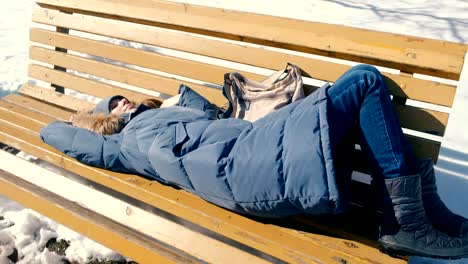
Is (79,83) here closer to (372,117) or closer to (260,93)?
(260,93)

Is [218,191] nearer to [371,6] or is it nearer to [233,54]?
[233,54]

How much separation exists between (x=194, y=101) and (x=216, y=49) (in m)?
0.38

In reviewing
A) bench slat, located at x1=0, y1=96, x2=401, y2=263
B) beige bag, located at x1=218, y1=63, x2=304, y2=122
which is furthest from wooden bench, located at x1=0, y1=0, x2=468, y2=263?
beige bag, located at x1=218, y1=63, x2=304, y2=122

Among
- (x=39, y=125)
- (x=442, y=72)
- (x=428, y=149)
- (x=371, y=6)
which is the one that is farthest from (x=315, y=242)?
(x=371, y=6)

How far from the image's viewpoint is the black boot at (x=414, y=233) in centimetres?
220

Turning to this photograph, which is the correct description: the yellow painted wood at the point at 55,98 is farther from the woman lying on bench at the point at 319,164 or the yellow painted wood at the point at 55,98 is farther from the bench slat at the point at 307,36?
the woman lying on bench at the point at 319,164

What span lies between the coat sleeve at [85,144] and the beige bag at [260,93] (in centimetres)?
67

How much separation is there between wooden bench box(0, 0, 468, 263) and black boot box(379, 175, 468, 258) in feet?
0.28

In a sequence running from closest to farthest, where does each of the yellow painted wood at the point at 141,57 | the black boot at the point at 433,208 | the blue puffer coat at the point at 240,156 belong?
the blue puffer coat at the point at 240,156 < the black boot at the point at 433,208 < the yellow painted wood at the point at 141,57

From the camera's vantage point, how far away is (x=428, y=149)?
2566mm

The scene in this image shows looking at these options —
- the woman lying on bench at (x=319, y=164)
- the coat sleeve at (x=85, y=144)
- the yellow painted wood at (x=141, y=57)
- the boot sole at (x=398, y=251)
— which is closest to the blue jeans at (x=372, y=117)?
the woman lying on bench at (x=319, y=164)

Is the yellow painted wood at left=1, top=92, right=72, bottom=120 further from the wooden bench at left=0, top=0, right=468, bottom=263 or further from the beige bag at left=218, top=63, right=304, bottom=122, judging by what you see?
the beige bag at left=218, top=63, right=304, bottom=122

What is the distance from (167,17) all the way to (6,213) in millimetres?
1785

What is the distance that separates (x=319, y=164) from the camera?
6.88 feet
